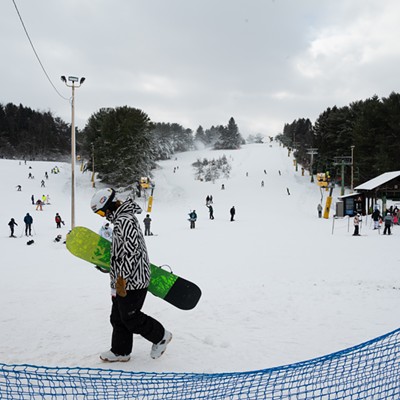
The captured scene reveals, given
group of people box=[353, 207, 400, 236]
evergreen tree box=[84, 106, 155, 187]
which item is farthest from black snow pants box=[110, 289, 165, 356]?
evergreen tree box=[84, 106, 155, 187]

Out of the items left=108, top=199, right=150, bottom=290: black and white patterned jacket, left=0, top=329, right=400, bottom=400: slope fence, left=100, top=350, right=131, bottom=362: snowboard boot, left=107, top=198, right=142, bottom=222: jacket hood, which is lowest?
left=100, top=350, right=131, bottom=362: snowboard boot

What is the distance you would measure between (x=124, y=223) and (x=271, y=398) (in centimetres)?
215

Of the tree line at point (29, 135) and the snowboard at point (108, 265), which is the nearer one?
the snowboard at point (108, 265)

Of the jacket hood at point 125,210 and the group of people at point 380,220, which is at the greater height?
the jacket hood at point 125,210

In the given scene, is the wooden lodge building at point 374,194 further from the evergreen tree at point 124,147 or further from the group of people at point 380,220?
the evergreen tree at point 124,147

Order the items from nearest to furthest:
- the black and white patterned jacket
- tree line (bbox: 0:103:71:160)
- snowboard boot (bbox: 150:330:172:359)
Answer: the black and white patterned jacket → snowboard boot (bbox: 150:330:172:359) → tree line (bbox: 0:103:71:160)

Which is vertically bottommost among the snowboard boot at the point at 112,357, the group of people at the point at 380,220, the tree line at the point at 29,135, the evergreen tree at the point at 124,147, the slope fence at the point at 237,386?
the group of people at the point at 380,220

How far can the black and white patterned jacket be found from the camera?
3521mm

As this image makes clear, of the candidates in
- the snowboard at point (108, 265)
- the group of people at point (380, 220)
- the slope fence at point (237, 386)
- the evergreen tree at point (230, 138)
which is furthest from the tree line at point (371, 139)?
the evergreen tree at point (230, 138)

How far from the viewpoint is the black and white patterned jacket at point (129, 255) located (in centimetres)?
352

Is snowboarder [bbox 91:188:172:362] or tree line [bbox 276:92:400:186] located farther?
tree line [bbox 276:92:400:186]

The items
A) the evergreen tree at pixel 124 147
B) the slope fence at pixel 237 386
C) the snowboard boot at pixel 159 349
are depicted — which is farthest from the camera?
the evergreen tree at pixel 124 147

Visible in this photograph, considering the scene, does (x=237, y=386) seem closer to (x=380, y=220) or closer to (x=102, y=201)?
(x=102, y=201)

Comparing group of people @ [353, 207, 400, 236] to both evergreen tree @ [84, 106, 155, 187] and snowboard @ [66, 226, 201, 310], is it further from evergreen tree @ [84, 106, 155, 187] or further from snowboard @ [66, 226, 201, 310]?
evergreen tree @ [84, 106, 155, 187]
